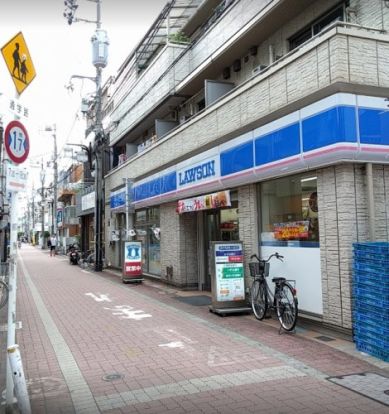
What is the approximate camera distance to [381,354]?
6.35 m

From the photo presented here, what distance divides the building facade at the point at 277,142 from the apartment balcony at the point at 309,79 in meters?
0.02

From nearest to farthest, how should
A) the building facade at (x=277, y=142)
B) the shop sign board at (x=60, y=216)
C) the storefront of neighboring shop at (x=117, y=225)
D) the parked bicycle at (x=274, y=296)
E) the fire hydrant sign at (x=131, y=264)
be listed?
the building facade at (x=277, y=142) → the parked bicycle at (x=274, y=296) → the fire hydrant sign at (x=131, y=264) → the storefront of neighboring shop at (x=117, y=225) → the shop sign board at (x=60, y=216)

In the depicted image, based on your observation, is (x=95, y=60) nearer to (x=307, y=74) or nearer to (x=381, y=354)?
(x=307, y=74)

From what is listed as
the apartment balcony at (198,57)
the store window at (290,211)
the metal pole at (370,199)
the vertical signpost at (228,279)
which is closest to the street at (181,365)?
the vertical signpost at (228,279)

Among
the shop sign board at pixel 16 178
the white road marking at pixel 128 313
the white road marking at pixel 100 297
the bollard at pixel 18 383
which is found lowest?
the white road marking at pixel 128 313

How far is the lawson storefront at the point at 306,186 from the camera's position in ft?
24.6

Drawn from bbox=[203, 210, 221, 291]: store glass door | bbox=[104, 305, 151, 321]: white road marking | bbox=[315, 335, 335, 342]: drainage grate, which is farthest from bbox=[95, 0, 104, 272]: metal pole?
bbox=[315, 335, 335, 342]: drainage grate

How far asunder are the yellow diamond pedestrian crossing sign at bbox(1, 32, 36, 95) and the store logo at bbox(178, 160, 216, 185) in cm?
681

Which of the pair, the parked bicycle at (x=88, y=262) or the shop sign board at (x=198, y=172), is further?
the parked bicycle at (x=88, y=262)

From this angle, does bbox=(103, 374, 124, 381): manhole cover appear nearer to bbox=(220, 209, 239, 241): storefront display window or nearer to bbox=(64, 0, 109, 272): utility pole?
bbox=(220, 209, 239, 241): storefront display window

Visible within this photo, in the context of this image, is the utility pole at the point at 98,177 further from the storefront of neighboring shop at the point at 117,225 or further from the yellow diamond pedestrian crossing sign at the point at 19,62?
the yellow diamond pedestrian crossing sign at the point at 19,62

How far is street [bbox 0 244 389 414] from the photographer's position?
5.01m

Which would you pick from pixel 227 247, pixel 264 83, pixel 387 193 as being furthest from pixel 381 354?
pixel 264 83

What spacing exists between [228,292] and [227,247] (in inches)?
39.8
